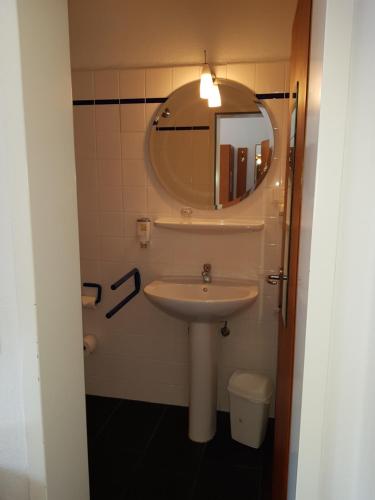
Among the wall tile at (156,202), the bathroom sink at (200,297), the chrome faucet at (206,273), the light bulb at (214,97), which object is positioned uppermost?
the light bulb at (214,97)

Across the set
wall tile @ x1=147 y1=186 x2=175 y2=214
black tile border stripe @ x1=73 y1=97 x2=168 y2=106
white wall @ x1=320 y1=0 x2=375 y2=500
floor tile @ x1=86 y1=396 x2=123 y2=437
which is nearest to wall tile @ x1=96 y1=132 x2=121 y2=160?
black tile border stripe @ x1=73 y1=97 x2=168 y2=106

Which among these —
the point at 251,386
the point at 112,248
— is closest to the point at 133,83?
the point at 112,248

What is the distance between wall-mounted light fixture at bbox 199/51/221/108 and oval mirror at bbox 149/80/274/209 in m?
0.03

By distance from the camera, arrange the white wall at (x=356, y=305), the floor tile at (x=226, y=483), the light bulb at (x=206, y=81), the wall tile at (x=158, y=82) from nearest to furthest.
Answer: the white wall at (x=356, y=305) → the floor tile at (x=226, y=483) → the light bulb at (x=206, y=81) → the wall tile at (x=158, y=82)

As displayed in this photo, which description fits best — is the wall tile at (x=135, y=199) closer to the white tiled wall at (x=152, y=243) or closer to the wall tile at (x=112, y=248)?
the white tiled wall at (x=152, y=243)

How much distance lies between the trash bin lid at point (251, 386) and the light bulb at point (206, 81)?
1554mm

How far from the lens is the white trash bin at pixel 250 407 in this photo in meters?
2.01

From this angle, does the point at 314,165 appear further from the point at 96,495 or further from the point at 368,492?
the point at 96,495

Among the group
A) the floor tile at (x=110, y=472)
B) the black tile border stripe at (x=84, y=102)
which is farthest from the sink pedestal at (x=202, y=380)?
the black tile border stripe at (x=84, y=102)

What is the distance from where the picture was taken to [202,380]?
2086mm

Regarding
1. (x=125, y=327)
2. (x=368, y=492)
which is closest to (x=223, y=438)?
(x=125, y=327)

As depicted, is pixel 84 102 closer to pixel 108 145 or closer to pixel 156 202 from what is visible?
pixel 108 145

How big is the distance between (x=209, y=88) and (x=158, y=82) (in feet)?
0.99

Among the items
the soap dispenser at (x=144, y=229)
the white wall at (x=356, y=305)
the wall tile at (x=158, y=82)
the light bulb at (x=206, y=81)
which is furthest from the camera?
the soap dispenser at (x=144, y=229)
